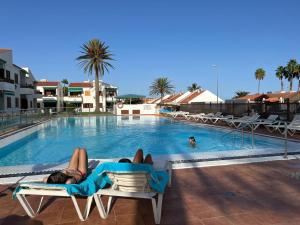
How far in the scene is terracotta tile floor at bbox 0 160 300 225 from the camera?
3.71 meters

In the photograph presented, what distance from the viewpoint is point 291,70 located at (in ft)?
209

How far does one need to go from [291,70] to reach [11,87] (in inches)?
2289

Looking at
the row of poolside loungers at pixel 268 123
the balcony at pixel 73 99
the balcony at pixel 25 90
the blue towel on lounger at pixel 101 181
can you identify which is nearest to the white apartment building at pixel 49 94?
the balcony at pixel 73 99

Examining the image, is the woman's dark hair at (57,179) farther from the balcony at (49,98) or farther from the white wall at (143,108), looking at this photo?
the balcony at (49,98)

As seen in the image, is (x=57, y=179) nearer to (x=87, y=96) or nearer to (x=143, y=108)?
(x=143, y=108)

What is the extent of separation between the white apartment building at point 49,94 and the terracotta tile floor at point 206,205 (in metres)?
51.3

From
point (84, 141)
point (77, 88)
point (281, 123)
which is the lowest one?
point (84, 141)

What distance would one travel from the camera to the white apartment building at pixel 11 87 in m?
28.9

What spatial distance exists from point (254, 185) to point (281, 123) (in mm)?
10349

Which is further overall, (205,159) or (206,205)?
(205,159)

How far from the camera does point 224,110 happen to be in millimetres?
24266

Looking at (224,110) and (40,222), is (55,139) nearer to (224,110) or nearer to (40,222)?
(40,222)

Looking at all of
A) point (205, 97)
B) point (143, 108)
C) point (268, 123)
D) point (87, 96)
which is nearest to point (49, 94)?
point (87, 96)

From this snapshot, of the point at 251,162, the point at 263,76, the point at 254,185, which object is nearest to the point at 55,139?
the point at 251,162
